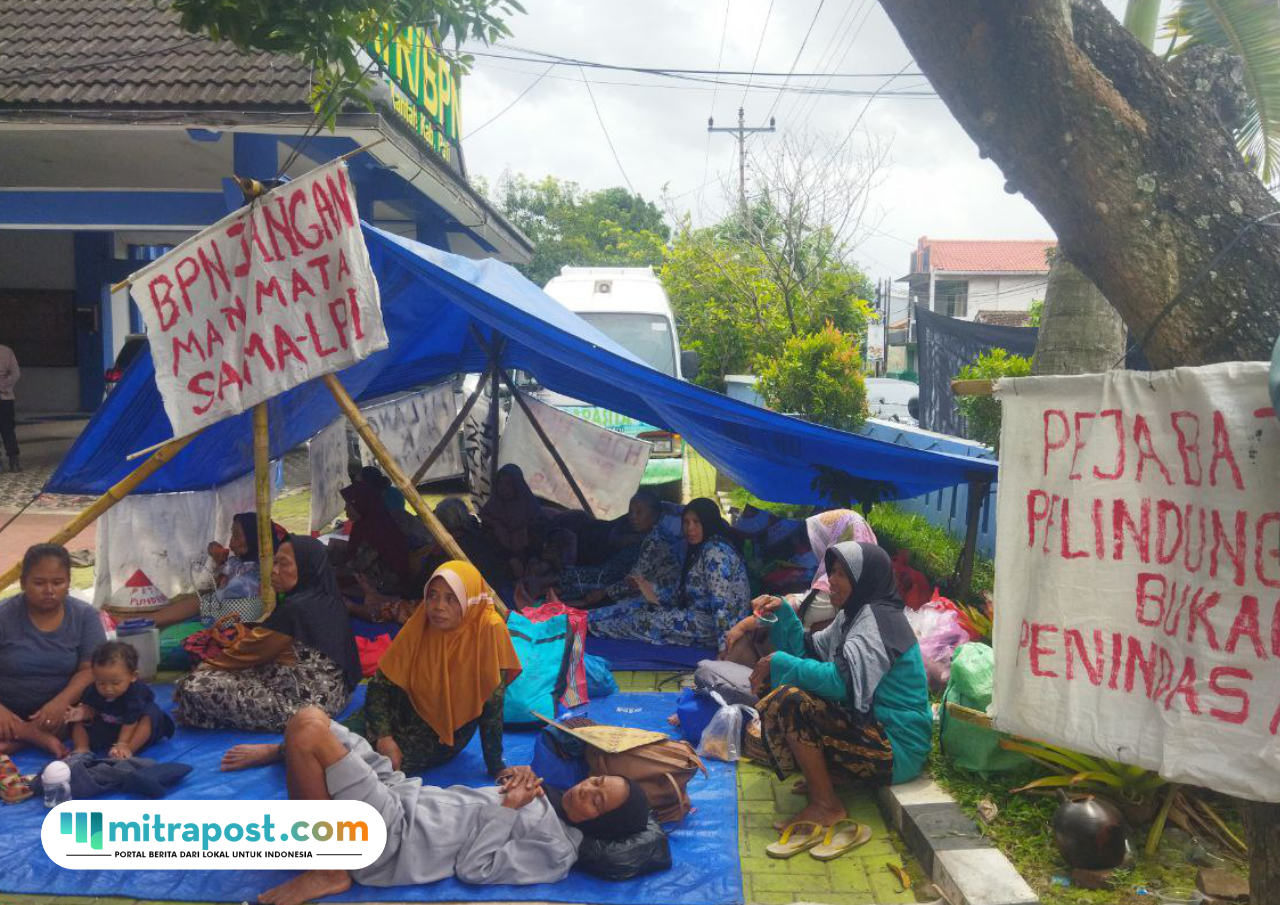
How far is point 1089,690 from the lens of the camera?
2420mm

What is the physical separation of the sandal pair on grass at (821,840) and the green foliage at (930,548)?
1965 millimetres

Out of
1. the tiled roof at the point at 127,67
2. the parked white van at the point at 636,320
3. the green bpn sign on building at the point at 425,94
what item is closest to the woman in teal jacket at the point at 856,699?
the tiled roof at the point at 127,67

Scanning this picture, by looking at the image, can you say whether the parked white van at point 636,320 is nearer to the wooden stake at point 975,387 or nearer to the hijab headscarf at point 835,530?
the hijab headscarf at point 835,530

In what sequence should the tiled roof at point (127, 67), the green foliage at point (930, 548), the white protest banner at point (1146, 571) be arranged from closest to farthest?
the white protest banner at point (1146, 571)
the green foliage at point (930, 548)
the tiled roof at point (127, 67)

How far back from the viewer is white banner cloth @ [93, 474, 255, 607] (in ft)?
19.8

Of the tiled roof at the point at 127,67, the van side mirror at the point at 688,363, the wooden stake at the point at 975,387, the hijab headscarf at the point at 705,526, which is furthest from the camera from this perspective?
the van side mirror at the point at 688,363

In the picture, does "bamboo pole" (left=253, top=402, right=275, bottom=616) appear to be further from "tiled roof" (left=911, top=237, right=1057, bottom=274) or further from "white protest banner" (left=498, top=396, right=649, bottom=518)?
"tiled roof" (left=911, top=237, right=1057, bottom=274)

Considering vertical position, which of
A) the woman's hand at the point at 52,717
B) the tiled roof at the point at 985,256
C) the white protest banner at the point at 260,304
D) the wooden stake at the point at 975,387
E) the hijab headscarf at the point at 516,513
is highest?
the tiled roof at the point at 985,256

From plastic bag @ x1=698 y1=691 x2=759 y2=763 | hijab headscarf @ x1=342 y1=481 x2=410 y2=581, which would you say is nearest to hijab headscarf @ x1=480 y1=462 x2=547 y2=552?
hijab headscarf @ x1=342 y1=481 x2=410 y2=581

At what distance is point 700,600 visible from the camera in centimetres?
581

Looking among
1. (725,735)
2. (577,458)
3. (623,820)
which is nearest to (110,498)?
(623,820)

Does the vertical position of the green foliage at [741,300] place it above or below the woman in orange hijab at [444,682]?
above

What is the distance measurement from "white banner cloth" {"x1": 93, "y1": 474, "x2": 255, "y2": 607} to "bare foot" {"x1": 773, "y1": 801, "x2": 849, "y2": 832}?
13.6 ft

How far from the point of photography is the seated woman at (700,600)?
5.74 m
